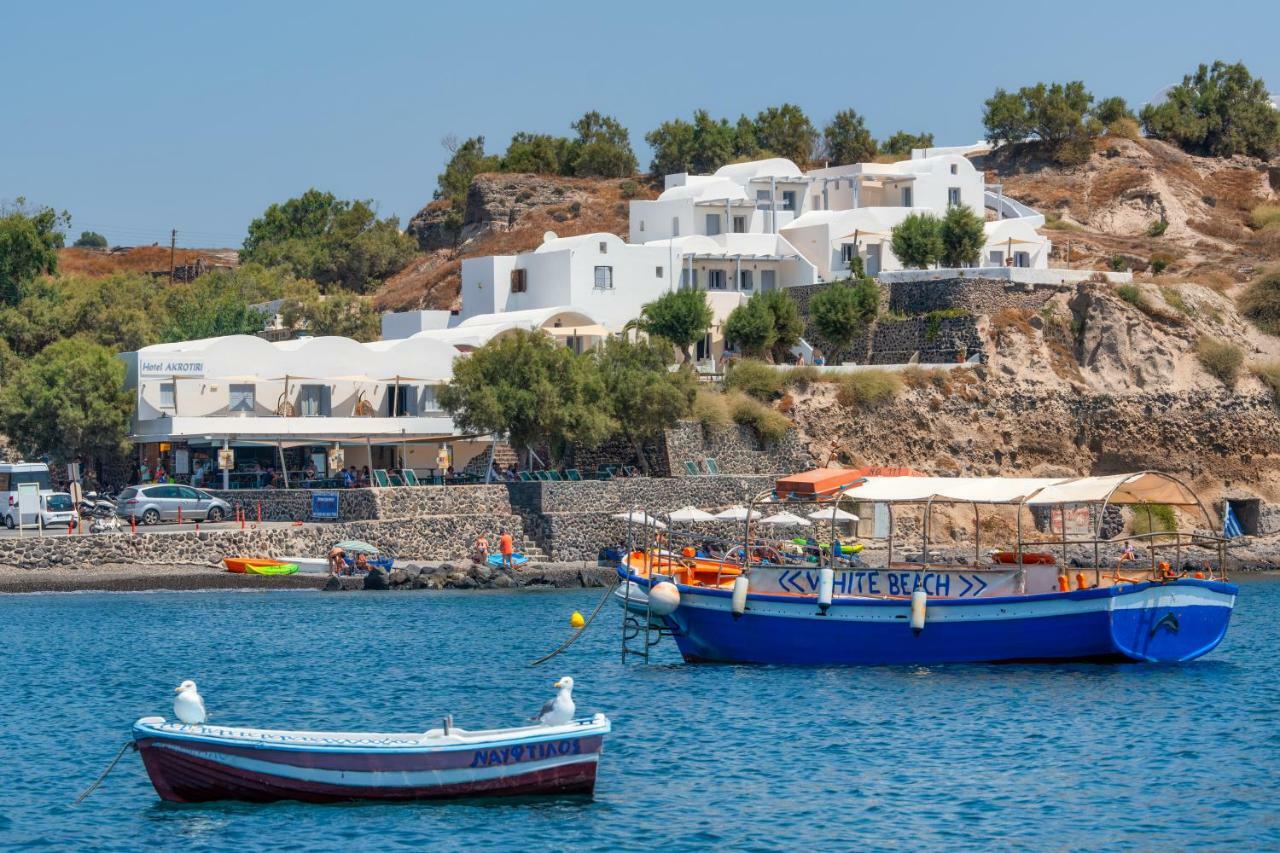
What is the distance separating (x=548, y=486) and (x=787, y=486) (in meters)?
20.4

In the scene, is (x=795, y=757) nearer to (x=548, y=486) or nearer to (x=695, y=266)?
(x=548, y=486)

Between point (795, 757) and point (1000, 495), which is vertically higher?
point (1000, 495)

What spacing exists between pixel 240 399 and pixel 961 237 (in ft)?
96.8

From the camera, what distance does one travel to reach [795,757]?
25297mm

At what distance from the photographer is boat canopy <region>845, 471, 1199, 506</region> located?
106 ft

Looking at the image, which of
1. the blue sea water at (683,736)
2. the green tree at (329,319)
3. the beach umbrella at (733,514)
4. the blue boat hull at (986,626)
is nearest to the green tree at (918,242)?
the beach umbrella at (733,514)

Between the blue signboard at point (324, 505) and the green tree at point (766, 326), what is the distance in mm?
20442

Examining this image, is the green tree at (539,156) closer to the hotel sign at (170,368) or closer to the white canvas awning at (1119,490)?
the hotel sign at (170,368)

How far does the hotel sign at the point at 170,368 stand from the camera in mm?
58562

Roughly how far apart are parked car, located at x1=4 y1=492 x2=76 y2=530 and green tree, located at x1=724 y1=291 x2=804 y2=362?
26.1 metres

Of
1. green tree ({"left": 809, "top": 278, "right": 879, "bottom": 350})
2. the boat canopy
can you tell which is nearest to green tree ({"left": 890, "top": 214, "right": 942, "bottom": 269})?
green tree ({"left": 809, "top": 278, "right": 879, "bottom": 350})

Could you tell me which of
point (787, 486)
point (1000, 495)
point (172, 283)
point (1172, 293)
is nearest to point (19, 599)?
point (787, 486)

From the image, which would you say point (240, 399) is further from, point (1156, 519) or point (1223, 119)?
point (1223, 119)

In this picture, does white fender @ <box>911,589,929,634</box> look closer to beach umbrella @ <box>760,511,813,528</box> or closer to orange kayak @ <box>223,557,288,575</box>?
beach umbrella @ <box>760,511,813,528</box>
